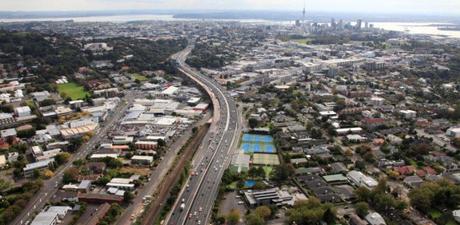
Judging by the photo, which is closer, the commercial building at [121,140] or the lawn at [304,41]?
the commercial building at [121,140]

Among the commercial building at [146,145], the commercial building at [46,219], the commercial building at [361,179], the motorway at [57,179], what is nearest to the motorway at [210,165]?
the commercial building at [146,145]

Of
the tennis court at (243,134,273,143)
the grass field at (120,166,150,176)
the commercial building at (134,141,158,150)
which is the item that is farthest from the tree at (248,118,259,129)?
the grass field at (120,166,150,176)

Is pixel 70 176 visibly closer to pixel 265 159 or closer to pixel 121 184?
pixel 121 184

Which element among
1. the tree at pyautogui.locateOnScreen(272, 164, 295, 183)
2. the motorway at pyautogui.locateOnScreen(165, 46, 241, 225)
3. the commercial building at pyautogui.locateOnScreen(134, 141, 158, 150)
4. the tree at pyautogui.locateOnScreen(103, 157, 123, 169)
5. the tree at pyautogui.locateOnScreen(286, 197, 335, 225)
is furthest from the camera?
the commercial building at pyautogui.locateOnScreen(134, 141, 158, 150)

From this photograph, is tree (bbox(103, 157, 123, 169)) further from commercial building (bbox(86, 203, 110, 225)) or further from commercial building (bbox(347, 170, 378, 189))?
commercial building (bbox(347, 170, 378, 189))

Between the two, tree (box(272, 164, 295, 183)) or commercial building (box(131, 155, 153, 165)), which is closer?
tree (box(272, 164, 295, 183))

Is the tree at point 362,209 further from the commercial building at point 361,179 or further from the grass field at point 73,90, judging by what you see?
the grass field at point 73,90

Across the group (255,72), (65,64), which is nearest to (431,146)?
(255,72)

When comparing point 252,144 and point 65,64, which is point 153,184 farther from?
point 65,64
